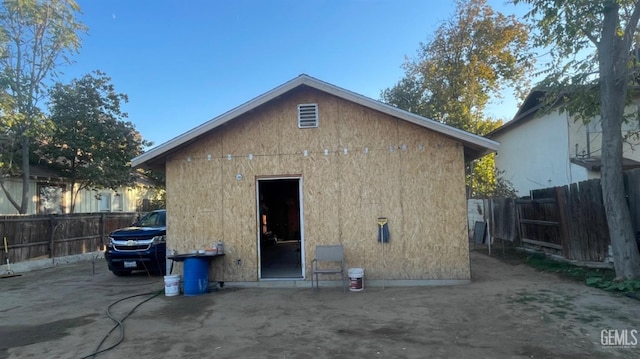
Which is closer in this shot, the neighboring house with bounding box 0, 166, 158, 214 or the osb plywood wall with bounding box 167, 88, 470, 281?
the osb plywood wall with bounding box 167, 88, 470, 281

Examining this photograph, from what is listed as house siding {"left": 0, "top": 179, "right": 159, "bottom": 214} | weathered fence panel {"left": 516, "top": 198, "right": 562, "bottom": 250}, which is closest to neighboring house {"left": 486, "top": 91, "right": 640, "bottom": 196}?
weathered fence panel {"left": 516, "top": 198, "right": 562, "bottom": 250}

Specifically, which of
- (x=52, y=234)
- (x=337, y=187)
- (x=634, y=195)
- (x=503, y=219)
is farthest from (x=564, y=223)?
(x=52, y=234)

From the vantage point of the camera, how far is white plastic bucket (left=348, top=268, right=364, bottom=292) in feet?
27.2

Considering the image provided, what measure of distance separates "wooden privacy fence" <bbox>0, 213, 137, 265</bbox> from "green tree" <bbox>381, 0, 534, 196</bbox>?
671 inches

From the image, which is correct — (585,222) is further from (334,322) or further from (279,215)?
(279,215)

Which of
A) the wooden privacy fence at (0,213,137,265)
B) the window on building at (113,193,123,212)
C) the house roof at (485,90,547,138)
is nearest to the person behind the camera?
the wooden privacy fence at (0,213,137,265)

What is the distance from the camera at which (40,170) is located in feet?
55.8

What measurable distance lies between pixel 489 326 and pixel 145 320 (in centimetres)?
519

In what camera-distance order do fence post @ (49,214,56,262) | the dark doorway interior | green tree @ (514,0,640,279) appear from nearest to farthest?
green tree @ (514,0,640,279) < fence post @ (49,214,56,262) < the dark doorway interior

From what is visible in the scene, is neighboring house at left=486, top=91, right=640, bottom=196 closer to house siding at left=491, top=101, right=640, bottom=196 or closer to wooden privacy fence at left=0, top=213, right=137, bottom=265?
house siding at left=491, top=101, right=640, bottom=196

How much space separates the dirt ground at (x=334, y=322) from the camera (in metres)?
4.93

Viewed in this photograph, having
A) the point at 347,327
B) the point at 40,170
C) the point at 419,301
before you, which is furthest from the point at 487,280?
the point at 40,170

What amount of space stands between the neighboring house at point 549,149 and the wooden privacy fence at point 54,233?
15.4 m

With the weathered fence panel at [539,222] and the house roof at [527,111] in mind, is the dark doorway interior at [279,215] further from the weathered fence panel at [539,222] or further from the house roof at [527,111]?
the house roof at [527,111]
